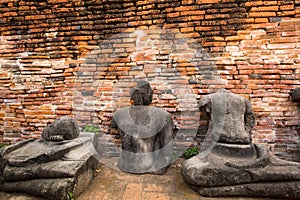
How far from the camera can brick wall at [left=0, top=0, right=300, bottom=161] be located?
3.30 m

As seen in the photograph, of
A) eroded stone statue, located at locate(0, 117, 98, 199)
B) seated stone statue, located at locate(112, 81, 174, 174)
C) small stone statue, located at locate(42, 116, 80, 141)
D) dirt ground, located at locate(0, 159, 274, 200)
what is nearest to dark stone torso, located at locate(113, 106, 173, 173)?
seated stone statue, located at locate(112, 81, 174, 174)

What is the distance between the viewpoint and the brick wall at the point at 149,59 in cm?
330

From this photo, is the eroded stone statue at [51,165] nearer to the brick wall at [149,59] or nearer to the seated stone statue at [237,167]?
the brick wall at [149,59]

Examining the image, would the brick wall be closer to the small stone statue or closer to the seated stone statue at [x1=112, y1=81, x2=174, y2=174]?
the seated stone statue at [x1=112, y1=81, x2=174, y2=174]

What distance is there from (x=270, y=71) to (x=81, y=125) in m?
3.52

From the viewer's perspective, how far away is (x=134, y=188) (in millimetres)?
2664

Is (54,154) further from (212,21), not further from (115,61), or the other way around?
(212,21)

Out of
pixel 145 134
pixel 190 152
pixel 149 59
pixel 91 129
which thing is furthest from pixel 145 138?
pixel 149 59

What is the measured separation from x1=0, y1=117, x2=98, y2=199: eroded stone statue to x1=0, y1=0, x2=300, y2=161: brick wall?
0.86 m

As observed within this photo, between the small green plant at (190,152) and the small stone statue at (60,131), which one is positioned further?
the small green plant at (190,152)

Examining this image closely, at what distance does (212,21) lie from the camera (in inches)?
135

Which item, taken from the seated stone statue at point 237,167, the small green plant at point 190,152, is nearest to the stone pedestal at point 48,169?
the seated stone statue at point 237,167

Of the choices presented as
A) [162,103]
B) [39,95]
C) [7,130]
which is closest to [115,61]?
[162,103]

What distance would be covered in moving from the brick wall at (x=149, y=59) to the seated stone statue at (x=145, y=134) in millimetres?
538
